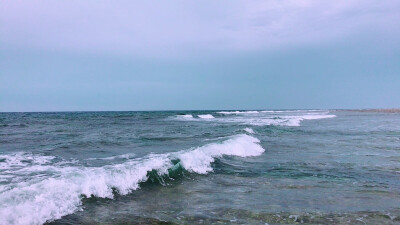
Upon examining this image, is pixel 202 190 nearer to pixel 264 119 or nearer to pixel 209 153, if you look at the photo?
pixel 209 153

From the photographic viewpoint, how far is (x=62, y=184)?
7266 mm

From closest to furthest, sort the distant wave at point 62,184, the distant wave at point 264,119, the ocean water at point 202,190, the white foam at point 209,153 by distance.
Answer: the distant wave at point 62,184
the ocean water at point 202,190
the white foam at point 209,153
the distant wave at point 264,119

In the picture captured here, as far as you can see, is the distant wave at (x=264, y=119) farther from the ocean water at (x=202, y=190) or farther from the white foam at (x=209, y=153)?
the ocean water at (x=202, y=190)

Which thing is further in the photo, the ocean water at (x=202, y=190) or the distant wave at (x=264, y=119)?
the distant wave at (x=264, y=119)

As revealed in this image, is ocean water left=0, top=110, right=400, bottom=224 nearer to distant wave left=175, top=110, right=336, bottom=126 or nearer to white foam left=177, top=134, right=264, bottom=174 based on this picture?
white foam left=177, top=134, right=264, bottom=174

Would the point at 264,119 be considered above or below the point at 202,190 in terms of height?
above

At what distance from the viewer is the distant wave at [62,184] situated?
576cm

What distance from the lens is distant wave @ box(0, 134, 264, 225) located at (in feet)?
18.9

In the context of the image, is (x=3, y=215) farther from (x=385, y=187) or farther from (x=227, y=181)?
(x=385, y=187)

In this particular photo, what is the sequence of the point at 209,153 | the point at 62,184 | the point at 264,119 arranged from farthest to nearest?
the point at 264,119
the point at 209,153
the point at 62,184

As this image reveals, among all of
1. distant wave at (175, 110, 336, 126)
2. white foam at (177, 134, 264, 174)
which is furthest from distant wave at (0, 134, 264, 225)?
distant wave at (175, 110, 336, 126)

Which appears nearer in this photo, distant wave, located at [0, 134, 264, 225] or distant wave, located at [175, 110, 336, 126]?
distant wave, located at [0, 134, 264, 225]

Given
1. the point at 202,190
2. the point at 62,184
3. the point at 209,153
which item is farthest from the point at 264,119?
the point at 62,184

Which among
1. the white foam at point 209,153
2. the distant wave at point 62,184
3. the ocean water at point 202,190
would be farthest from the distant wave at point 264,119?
the distant wave at point 62,184
